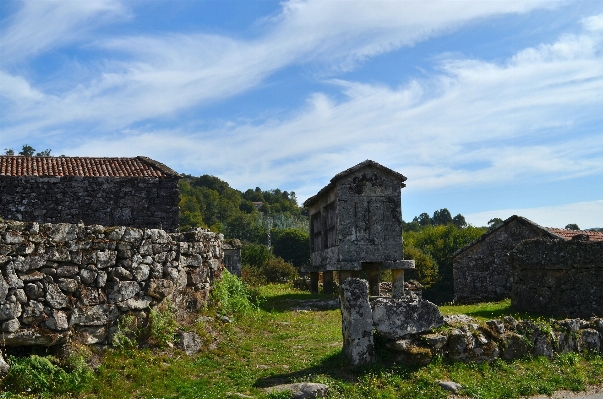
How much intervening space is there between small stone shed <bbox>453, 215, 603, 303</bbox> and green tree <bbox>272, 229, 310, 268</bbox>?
123 ft

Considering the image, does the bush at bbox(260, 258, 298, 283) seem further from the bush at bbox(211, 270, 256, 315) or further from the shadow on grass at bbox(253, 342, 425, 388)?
the shadow on grass at bbox(253, 342, 425, 388)

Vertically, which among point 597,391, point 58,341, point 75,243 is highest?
point 75,243

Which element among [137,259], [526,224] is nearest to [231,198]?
[526,224]

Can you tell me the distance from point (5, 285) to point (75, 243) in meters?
1.32

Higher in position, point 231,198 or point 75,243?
point 231,198

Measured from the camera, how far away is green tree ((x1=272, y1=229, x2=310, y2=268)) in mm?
63438

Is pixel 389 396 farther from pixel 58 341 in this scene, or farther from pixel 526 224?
pixel 526 224

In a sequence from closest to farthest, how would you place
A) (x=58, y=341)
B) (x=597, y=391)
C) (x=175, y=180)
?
(x=58, y=341)
(x=597, y=391)
(x=175, y=180)

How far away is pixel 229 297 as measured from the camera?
14.5 m

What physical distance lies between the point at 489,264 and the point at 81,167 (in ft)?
56.9

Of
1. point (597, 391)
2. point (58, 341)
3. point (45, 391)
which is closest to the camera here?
point (45, 391)

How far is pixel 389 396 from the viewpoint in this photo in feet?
30.0

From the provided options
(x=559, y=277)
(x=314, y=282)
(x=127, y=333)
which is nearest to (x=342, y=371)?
(x=127, y=333)

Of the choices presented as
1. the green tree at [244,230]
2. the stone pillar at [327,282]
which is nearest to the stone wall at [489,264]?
the stone pillar at [327,282]
